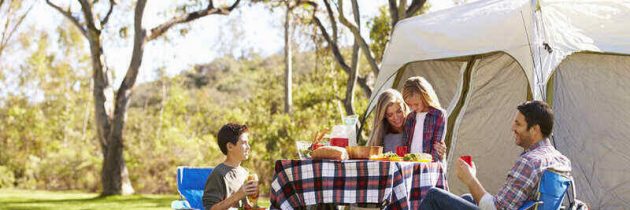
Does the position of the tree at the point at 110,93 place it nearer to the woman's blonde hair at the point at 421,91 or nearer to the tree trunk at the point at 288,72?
the tree trunk at the point at 288,72

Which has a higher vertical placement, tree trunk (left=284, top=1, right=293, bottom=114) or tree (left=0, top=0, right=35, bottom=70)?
tree (left=0, top=0, right=35, bottom=70)

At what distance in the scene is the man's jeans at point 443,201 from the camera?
372cm

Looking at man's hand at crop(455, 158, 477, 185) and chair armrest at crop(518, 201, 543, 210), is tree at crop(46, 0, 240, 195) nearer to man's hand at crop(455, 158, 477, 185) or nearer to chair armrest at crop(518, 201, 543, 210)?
man's hand at crop(455, 158, 477, 185)

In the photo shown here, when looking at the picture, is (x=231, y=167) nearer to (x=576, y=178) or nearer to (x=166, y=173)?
(x=576, y=178)

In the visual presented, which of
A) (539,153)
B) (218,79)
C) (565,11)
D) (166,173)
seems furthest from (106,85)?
(218,79)

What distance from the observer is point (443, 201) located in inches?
147

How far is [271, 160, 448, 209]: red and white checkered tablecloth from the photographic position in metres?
4.03

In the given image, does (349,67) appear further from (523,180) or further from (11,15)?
(11,15)

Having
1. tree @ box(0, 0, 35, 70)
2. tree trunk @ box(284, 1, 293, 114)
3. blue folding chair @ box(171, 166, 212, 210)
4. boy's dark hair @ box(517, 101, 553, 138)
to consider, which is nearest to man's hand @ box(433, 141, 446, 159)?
boy's dark hair @ box(517, 101, 553, 138)

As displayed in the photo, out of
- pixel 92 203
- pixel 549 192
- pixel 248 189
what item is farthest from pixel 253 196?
pixel 92 203

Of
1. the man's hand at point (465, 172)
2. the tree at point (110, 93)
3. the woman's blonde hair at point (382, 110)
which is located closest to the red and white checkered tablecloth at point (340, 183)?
the man's hand at point (465, 172)

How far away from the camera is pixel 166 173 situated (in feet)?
55.9

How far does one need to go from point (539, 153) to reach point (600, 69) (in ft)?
8.90

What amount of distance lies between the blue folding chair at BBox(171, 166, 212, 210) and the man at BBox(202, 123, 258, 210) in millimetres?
865
